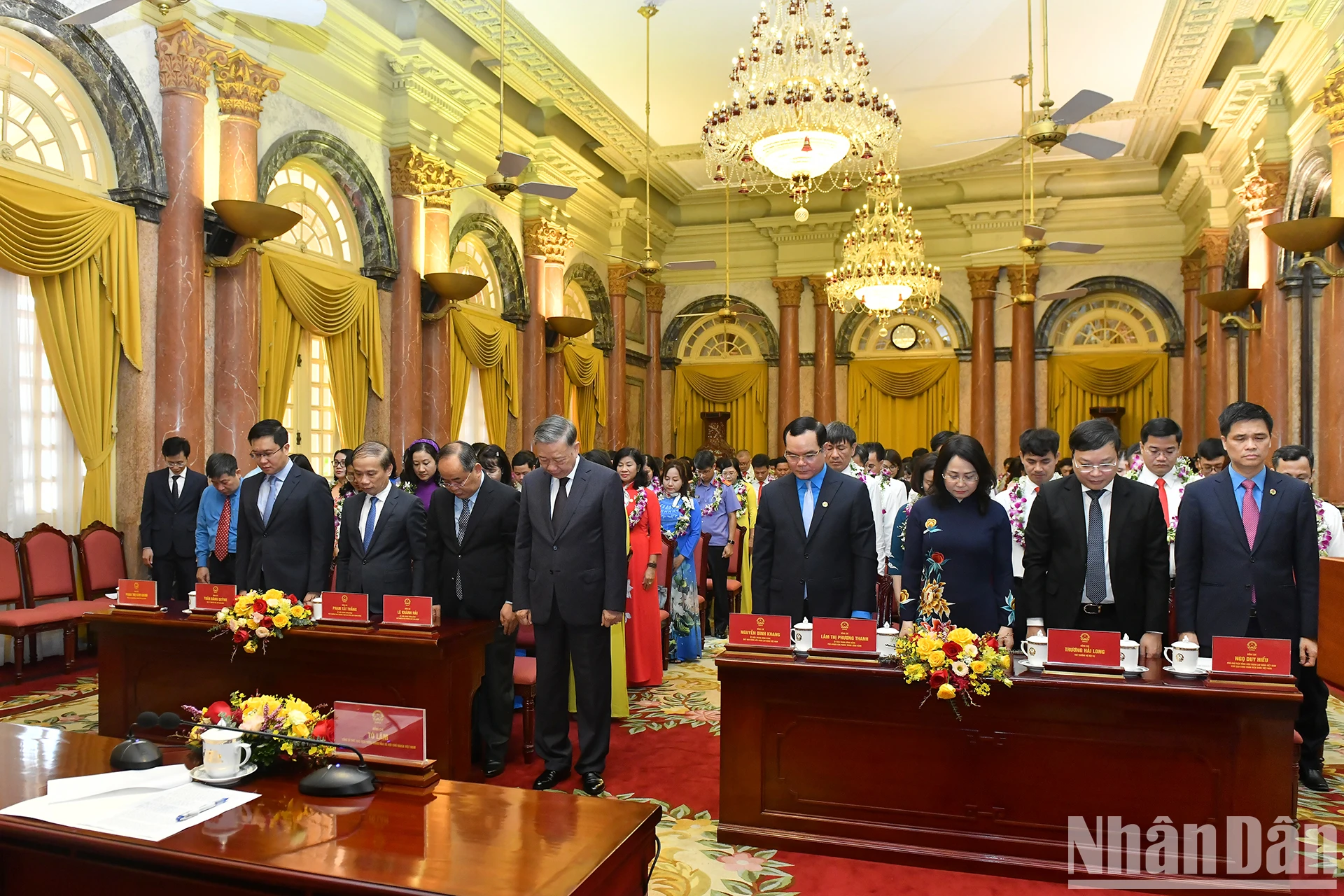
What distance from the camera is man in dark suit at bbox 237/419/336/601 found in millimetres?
4238

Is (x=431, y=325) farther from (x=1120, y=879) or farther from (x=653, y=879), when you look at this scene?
(x=1120, y=879)

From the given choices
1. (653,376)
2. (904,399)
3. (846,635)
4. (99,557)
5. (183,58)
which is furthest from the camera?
(653,376)

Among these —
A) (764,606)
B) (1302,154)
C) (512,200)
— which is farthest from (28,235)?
(1302,154)

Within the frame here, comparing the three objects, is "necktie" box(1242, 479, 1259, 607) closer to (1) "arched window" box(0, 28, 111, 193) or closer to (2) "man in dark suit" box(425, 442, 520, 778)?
(2) "man in dark suit" box(425, 442, 520, 778)

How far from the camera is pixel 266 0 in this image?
4.20 m

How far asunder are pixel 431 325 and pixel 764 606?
6859 mm

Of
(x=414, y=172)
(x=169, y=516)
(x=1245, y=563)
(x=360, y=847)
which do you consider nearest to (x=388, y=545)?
(x=360, y=847)

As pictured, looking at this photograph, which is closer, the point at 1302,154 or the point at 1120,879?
the point at 1120,879

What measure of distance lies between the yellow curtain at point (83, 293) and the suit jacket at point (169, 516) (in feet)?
1.65

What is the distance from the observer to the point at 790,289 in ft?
50.0

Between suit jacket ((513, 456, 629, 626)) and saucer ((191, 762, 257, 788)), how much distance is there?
182 cm

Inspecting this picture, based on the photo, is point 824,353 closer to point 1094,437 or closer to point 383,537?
point 383,537

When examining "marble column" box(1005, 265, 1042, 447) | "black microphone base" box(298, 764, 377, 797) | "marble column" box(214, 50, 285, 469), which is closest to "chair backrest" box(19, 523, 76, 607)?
"marble column" box(214, 50, 285, 469)

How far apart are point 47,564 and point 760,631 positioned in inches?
210
